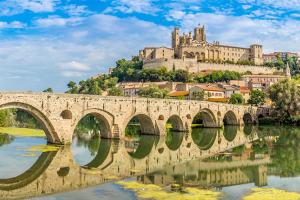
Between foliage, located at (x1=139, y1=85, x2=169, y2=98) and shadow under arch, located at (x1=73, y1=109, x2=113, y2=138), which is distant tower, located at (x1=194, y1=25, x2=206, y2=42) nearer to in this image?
foliage, located at (x1=139, y1=85, x2=169, y2=98)

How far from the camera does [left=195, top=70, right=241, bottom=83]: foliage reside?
359 feet

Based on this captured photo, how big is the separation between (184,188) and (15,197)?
28.5ft

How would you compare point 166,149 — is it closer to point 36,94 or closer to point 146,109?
point 146,109

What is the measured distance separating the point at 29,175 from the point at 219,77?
8998cm

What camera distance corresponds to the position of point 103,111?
41.5 m

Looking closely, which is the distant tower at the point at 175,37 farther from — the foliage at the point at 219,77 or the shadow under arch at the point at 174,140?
the shadow under arch at the point at 174,140

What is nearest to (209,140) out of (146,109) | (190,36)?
(146,109)

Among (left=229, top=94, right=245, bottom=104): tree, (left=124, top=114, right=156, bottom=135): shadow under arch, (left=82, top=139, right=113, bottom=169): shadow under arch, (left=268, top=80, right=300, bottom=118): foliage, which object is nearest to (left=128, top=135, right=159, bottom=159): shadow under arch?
(left=124, top=114, right=156, bottom=135): shadow under arch

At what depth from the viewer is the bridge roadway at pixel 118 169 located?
22453 millimetres

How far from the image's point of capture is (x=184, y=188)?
70.6 ft

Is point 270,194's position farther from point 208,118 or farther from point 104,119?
point 208,118

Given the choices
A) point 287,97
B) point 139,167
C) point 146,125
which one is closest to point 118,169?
point 139,167

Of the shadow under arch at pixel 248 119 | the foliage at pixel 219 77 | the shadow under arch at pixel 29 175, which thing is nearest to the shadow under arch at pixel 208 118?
the shadow under arch at pixel 248 119

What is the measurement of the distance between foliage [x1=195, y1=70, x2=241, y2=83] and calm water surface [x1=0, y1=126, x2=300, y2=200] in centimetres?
6537
